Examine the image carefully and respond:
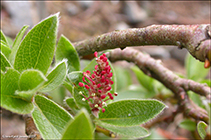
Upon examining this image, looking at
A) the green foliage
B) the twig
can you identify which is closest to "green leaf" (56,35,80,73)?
the green foliage

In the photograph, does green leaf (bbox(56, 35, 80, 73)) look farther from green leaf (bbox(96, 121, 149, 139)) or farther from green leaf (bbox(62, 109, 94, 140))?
green leaf (bbox(62, 109, 94, 140))

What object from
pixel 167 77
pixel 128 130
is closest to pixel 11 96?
pixel 128 130

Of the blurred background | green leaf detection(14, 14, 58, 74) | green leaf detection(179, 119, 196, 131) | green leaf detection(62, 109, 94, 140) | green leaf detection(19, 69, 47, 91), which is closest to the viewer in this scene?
green leaf detection(62, 109, 94, 140)

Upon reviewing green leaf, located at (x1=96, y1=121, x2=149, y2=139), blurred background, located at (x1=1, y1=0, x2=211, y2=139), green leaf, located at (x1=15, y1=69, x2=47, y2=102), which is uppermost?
blurred background, located at (x1=1, y1=0, x2=211, y2=139)

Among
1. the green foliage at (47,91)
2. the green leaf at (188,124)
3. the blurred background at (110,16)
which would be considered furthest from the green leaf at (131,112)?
the blurred background at (110,16)

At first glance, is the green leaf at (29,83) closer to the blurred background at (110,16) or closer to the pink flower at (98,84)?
→ the pink flower at (98,84)

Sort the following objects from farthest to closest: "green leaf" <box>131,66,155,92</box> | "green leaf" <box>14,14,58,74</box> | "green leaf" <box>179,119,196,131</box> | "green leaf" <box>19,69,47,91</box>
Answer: "green leaf" <box>131,66,155,92</box>
"green leaf" <box>179,119,196,131</box>
"green leaf" <box>14,14,58,74</box>
"green leaf" <box>19,69,47,91</box>
